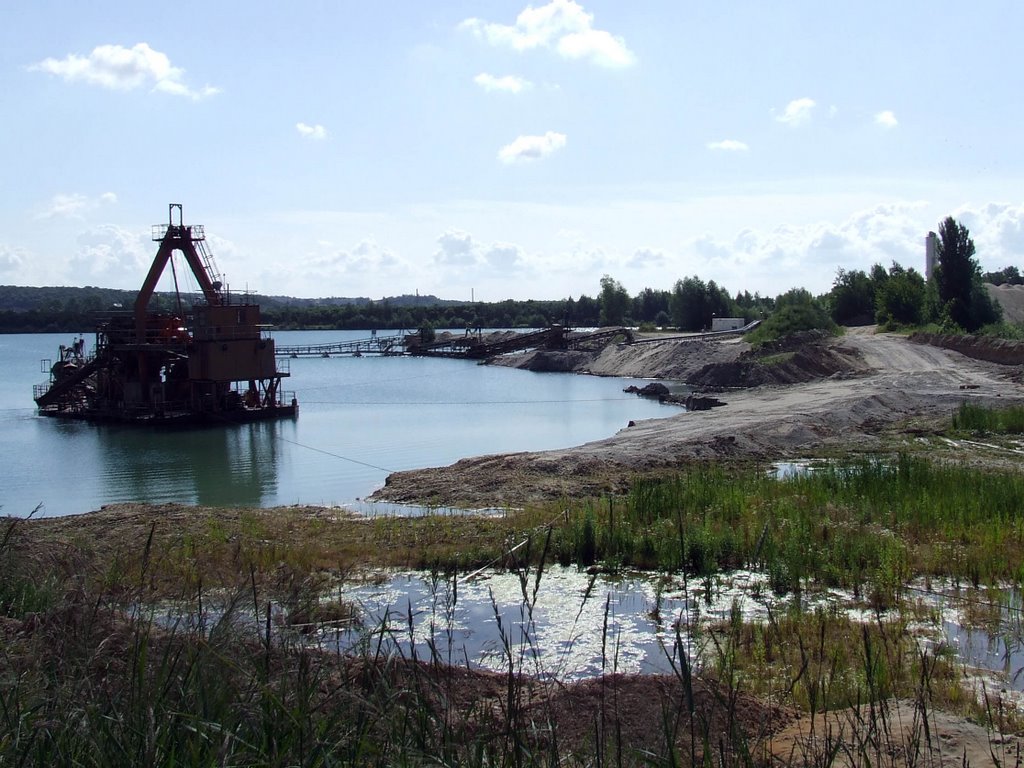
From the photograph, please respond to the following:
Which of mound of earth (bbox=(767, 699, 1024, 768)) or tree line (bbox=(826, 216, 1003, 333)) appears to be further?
tree line (bbox=(826, 216, 1003, 333))

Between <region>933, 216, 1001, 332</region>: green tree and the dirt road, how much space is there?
690 centimetres

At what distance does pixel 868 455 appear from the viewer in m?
26.5

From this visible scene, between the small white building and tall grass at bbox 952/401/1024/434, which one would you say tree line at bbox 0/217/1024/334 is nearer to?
the small white building

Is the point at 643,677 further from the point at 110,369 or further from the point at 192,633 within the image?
the point at 110,369

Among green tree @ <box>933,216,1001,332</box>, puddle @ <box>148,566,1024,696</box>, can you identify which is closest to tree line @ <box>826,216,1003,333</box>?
green tree @ <box>933,216,1001,332</box>

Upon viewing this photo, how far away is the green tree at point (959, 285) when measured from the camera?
55531mm

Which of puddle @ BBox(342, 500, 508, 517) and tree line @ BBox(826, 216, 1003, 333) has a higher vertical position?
tree line @ BBox(826, 216, 1003, 333)

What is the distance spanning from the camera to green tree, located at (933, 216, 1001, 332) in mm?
55531

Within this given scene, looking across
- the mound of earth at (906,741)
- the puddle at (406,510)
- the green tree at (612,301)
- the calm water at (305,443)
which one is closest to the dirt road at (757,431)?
the puddle at (406,510)

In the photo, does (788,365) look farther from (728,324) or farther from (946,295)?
(728,324)

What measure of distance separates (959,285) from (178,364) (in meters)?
42.9

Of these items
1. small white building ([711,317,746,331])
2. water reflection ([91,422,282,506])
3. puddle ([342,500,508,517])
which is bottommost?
water reflection ([91,422,282,506])

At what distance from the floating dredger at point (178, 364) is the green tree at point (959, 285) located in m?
37.0

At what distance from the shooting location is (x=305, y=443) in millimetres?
37562
